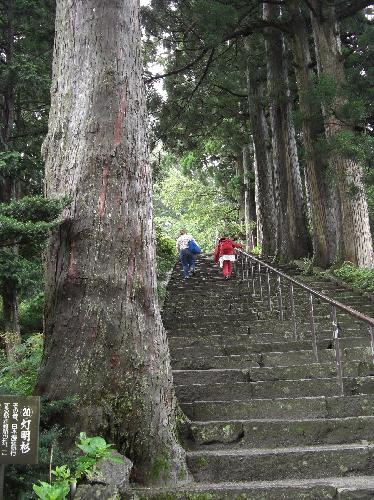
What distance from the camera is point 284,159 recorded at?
1483cm

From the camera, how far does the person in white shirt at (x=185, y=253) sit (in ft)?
38.9

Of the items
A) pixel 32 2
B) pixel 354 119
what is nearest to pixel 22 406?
pixel 32 2

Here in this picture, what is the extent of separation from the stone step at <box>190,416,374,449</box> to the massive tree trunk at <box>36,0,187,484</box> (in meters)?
0.49

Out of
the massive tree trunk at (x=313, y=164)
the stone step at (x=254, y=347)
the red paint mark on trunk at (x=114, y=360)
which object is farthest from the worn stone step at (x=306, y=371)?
the massive tree trunk at (x=313, y=164)

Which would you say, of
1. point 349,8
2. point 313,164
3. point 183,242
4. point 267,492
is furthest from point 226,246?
point 267,492

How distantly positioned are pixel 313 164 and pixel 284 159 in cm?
180

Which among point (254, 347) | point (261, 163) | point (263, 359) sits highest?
point (261, 163)

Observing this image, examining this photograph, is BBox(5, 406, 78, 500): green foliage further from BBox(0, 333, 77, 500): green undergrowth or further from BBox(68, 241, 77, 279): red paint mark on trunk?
BBox(68, 241, 77, 279): red paint mark on trunk

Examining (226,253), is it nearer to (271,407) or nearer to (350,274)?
(350,274)

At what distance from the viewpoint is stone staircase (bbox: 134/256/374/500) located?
390 cm

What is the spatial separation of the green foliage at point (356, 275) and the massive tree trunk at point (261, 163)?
16.7 ft

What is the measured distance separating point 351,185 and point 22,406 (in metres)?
9.08

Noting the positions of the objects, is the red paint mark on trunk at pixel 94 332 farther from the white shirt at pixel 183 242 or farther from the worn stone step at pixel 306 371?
the white shirt at pixel 183 242

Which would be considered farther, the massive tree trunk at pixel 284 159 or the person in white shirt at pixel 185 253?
the massive tree trunk at pixel 284 159
